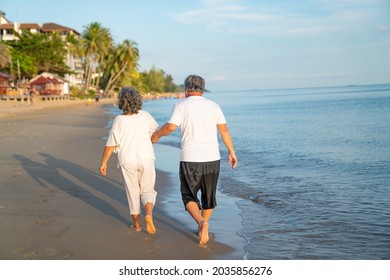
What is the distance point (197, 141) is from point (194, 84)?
2.00 feet

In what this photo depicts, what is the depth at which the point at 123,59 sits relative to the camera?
86062 mm

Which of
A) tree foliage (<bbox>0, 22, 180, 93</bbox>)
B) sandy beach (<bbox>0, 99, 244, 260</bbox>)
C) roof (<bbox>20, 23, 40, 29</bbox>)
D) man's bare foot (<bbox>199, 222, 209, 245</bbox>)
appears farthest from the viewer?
roof (<bbox>20, 23, 40, 29</bbox>)

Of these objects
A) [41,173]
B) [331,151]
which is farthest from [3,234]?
[331,151]

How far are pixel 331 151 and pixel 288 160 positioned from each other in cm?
260

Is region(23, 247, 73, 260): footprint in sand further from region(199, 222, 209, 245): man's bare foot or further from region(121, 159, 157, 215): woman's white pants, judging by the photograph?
region(199, 222, 209, 245): man's bare foot

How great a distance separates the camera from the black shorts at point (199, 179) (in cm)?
463

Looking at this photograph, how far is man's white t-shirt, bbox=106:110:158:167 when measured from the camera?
486 centimetres

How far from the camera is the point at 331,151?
1410cm

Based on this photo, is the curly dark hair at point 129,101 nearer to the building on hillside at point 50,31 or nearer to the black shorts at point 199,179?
the black shorts at point 199,179

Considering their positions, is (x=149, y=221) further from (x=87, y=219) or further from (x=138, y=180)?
(x=87, y=219)

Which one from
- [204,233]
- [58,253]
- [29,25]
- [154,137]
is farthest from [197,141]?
[29,25]

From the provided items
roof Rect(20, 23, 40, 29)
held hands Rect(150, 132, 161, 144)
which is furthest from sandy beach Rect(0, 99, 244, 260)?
roof Rect(20, 23, 40, 29)

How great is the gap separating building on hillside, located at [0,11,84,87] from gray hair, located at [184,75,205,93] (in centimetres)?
8323

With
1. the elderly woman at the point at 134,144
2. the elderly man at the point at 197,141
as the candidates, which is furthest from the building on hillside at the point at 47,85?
the elderly man at the point at 197,141
